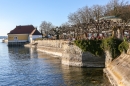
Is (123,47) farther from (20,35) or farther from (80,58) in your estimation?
(20,35)

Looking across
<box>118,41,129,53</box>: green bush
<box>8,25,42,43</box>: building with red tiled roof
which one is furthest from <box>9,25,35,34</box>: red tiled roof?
<box>118,41,129,53</box>: green bush

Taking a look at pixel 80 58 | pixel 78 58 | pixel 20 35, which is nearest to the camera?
pixel 80 58

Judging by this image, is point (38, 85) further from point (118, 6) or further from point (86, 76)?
point (118, 6)

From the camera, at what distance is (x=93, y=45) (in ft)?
106

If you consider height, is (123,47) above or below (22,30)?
below

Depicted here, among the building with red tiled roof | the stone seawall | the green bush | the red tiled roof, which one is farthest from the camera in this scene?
the red tiled roof


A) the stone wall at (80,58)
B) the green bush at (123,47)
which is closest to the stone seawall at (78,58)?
the stone wall at (80,58)

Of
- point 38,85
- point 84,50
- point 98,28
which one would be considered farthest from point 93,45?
point 38,85

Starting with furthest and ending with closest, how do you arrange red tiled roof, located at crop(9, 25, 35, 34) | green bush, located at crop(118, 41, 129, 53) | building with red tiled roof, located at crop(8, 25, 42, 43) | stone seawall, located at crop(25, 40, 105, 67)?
red tiled roof, located at crop(9, 25, 35, 34) < building with red tiled roof, located at crop(8, 25, 42, 43) < stone seawall, located at crop(25, 40, 105, 67) < green bush, located at crop(118, 41, 129, 53)

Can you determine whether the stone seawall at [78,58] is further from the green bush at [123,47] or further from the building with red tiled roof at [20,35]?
the building with red tiled roof at [20,35]

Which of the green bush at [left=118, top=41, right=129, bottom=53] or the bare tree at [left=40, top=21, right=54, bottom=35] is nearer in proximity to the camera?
the green bush at [left=118, top=41, right=129, bottom=53]

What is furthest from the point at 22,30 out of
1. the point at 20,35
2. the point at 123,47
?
the point at 123,47

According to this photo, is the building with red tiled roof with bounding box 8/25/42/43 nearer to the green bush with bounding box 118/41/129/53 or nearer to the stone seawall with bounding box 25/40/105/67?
the stone seawall with bounding box 25/40/105/67

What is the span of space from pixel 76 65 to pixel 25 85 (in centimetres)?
1086
